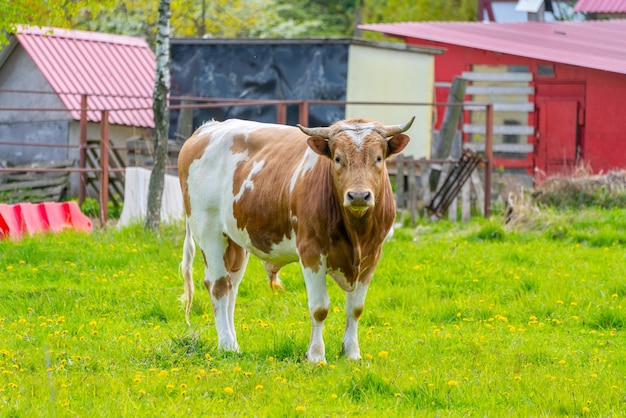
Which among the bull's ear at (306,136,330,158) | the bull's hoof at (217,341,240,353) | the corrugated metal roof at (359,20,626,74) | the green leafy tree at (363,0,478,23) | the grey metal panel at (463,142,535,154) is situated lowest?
the bull's hoof at (217,341,240,353)

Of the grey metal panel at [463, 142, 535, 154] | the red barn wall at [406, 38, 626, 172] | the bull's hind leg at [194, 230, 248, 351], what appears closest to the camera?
the bull's hind leg at [194, 230, 248, 351]

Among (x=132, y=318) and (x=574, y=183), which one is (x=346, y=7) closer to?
(x=574, y=183)

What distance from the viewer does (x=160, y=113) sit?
1414cm

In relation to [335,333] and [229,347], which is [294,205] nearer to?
[229,347]

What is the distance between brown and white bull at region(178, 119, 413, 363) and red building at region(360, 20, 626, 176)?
1306 cm

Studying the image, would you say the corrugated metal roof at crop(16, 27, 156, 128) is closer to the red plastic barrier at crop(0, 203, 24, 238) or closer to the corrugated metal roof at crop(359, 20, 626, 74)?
the corrugated metal roof at crop(359, 20, 626, 74)

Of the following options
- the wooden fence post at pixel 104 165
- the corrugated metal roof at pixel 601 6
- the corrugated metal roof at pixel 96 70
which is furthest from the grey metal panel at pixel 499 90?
the wooden fence post at pixel 104 165

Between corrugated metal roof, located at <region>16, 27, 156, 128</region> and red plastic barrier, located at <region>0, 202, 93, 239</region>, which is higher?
corrugated metal roof, located at <region>16, 27, 156, 128</region>

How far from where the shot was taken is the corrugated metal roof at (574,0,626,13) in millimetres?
29688

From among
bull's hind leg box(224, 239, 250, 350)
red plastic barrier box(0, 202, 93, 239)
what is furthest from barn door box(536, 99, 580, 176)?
bull's hind leg box(224, 239, 250, 350)

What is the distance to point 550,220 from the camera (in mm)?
14352

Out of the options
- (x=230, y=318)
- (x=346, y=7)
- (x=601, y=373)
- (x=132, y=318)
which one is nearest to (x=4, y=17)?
(x=132, y=318)

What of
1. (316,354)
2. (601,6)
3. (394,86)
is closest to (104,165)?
(394,86)

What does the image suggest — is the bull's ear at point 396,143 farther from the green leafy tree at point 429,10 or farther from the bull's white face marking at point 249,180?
the green leafy tree at point 429,10
